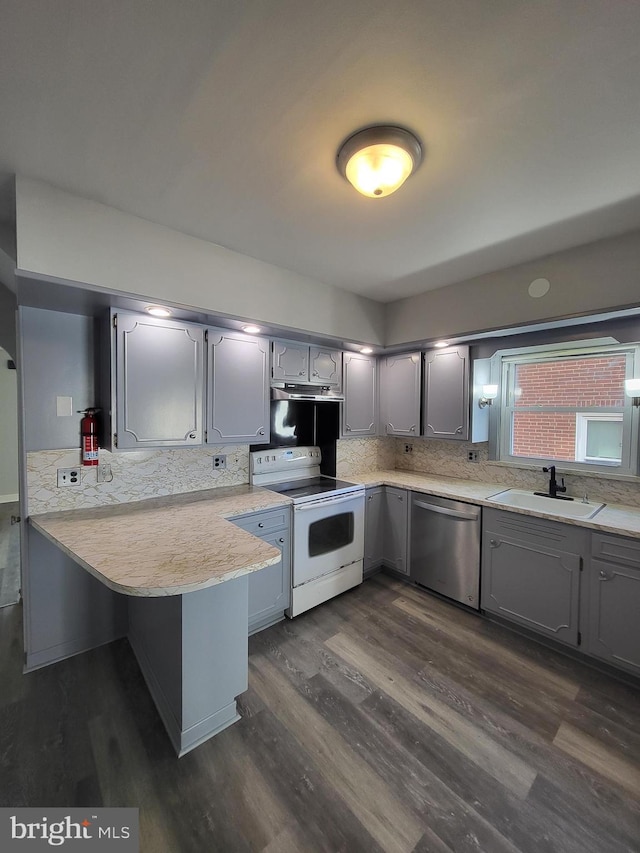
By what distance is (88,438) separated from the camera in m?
2.10

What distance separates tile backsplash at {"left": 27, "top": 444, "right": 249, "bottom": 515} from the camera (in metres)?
2.03

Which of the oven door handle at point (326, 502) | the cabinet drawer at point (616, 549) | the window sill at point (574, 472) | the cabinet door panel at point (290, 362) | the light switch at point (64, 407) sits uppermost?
the cabinet door panel at point (290, 362)

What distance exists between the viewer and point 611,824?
51.1 inches

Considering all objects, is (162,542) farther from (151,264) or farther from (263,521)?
(151,264)

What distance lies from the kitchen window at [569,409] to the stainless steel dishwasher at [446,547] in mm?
833

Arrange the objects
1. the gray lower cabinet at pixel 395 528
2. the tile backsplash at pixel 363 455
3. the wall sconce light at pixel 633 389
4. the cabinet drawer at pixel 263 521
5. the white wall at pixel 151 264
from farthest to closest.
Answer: the tile backsplash at pixel 363 455 → the gray lower cabinet at pixel 395 528 → the wall sconce light at pixel 633 389 → the cabinet drawer at pixel 263 521 → the white wall at pixel 151 264

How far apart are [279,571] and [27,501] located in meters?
1.62

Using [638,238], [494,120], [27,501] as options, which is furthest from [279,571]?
[638,238]

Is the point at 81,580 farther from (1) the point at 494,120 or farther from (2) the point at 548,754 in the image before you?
(1) the point at 494,120

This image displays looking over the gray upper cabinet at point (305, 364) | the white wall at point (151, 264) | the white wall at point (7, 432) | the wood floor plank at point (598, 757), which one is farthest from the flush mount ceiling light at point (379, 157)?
the white wall at point (7, 432)

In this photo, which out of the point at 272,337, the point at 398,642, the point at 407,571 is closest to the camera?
the point at 398,642

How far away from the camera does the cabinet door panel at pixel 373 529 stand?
3.12 meters

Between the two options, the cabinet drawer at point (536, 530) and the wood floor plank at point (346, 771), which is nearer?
the wood floor plank at point (346, 771)

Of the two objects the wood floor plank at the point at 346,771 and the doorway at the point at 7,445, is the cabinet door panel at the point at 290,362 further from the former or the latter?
the doorway at the point at 7,445
